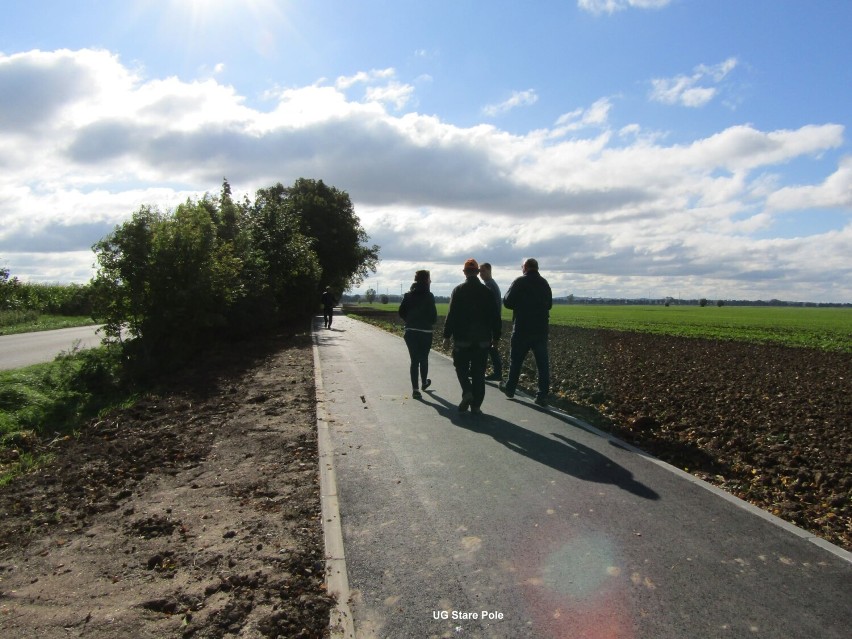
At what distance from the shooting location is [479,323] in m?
8.53

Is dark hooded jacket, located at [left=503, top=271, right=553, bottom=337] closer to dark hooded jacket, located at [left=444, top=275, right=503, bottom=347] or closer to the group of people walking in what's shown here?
the group of people walking

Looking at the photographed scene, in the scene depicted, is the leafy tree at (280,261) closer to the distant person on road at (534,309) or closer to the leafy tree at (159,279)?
the leafy tree at (159,279)

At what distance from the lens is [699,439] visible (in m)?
7.62

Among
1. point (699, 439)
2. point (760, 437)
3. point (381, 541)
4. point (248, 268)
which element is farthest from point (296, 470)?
point (248, 268)

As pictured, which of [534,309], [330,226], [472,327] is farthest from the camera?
[330,226]

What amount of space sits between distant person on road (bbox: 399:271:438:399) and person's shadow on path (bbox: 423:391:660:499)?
1.48 m

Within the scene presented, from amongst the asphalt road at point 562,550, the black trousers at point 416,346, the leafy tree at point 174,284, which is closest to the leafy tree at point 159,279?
the leafy tree at point 174,284

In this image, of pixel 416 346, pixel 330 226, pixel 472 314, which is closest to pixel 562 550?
pixel 472 314

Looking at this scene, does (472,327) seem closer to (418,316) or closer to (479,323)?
(479,323)

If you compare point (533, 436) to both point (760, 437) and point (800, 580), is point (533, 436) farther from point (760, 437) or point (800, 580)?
point (800, 580)

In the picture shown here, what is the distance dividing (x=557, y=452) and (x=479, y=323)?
240cm

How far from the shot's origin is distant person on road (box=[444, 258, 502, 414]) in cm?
852

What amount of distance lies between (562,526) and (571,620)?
129 cm

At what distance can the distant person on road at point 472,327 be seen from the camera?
8.52 meters
